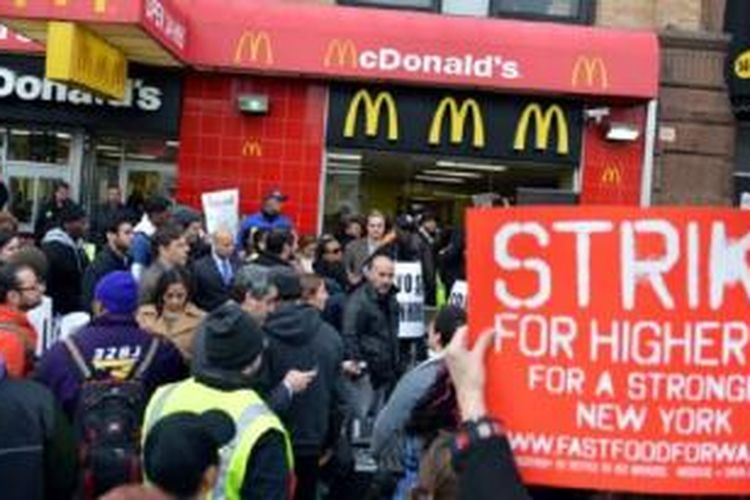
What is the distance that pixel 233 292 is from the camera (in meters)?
7.49

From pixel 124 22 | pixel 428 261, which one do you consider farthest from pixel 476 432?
pixel 124 22

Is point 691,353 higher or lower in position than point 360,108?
lower

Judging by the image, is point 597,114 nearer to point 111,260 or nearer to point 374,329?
point 374,329

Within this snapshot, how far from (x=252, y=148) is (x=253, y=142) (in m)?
0.07

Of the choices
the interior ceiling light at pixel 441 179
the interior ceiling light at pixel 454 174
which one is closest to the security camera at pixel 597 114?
the interior ceiling light at pixel 454 174

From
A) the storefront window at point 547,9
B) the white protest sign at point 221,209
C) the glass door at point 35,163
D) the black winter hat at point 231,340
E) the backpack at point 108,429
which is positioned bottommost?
the backpack at point 108,429

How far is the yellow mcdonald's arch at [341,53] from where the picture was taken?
17.2 meters

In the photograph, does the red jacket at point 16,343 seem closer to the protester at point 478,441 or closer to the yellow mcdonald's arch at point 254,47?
the protester at point 478,441

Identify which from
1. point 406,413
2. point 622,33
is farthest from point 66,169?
point 406,413

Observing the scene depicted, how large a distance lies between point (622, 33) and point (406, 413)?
1182cm

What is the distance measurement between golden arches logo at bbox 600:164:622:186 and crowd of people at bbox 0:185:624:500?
24.1 feet

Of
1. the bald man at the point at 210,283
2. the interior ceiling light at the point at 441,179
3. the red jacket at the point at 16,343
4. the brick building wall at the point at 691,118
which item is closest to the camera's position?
the red jacket at the point at 16,343

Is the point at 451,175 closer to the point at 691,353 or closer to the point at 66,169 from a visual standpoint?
the point at 66,169

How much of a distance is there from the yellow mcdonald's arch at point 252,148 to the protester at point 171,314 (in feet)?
35.4
